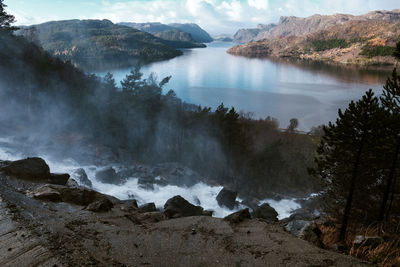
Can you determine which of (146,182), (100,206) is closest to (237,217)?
(100,206)

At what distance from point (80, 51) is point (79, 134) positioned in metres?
107

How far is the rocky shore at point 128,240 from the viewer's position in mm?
5852

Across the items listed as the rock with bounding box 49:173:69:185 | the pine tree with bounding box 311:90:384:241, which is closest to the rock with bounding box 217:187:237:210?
the pine tree with bounding box 311:90:384:241

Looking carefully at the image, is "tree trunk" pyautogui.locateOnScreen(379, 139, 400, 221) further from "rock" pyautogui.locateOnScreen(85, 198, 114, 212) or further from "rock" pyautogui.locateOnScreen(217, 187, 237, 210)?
"rock" pyautogui.locateOnScreen(217, 187, 237, 210)

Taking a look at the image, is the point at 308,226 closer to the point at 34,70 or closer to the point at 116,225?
the point at 116,225

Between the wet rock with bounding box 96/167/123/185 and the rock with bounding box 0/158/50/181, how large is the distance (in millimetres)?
17062

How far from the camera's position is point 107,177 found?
31.1 meters

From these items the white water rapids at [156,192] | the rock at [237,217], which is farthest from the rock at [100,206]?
the white water rapids at [156,192]

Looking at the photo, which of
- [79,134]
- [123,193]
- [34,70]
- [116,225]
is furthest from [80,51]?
→ [116,225]

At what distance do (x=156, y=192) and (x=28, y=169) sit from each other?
776 inches

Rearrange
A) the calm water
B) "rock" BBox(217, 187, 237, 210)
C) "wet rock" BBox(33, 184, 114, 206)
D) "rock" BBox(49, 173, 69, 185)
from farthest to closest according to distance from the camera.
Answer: the calm water, "rock" BBox(217, 187, 237, 210), "rock" BBox(49, 173, 69, 185), "wet rock" BBox(33, 184, 114, 206)

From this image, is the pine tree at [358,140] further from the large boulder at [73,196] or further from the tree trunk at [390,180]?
the large boulder at [73,196]

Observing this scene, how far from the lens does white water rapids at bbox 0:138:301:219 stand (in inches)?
1125

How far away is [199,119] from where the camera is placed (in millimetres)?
43750
